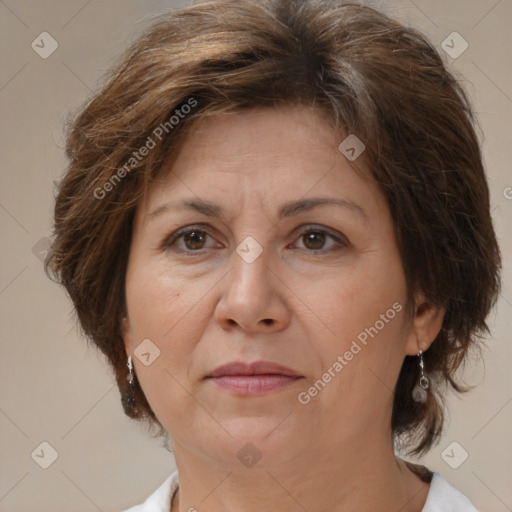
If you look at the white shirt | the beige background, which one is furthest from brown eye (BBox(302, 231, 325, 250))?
the beige background

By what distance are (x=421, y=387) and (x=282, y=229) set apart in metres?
0.72

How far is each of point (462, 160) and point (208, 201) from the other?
25.5 inches

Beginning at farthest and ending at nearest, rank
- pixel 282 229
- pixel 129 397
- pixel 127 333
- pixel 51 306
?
pixel 51 306
pixel 129 397
pixel 127 333
pixel 282 229

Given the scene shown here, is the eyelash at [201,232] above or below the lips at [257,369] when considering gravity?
above

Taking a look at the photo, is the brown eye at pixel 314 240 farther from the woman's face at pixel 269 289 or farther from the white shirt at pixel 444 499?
the white shirt at pixel 444 499

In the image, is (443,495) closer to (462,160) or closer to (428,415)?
(428,415)

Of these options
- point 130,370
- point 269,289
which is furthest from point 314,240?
point 130,370

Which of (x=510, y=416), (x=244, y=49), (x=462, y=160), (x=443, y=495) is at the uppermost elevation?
(x=244, y=49)

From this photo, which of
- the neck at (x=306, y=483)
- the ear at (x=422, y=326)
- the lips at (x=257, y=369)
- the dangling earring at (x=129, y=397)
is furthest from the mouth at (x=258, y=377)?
the dangling earring at (x=129, y=397)

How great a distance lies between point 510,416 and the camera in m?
3.84

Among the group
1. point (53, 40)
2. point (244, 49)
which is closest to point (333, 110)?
point (244, 49)

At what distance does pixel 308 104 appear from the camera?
2.32 metres

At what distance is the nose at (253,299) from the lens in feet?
7.03

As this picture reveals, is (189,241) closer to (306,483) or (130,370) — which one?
(130,370)
